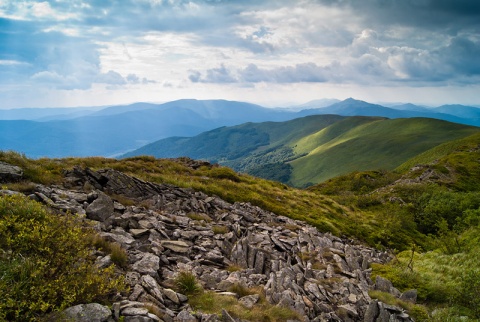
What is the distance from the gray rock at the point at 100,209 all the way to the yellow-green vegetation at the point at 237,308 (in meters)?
7.29

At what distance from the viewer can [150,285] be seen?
10367 millimetres

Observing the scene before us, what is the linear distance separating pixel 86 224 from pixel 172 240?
14.7ft

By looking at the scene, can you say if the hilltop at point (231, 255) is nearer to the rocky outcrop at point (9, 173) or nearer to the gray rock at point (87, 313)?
the rocky outcrop at point (9, 173)

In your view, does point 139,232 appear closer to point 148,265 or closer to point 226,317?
point 148,265

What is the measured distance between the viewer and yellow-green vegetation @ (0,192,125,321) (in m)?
7.04

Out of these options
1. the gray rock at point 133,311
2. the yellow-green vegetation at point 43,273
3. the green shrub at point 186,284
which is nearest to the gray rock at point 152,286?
the green shrub at point 186,284

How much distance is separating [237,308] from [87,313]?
4919 mm

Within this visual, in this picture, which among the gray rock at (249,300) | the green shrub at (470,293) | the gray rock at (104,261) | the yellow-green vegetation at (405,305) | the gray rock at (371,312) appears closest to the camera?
the gray rock at (104,261)

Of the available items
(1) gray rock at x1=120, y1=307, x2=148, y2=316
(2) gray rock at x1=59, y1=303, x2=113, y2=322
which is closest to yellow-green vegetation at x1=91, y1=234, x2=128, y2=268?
(1) gray rock at x1=120, y1=307, x2=148, y2=316

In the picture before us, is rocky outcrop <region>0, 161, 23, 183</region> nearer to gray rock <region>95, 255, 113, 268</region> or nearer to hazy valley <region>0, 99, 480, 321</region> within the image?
hazy valley <region>0, 99, 480, 321</region>

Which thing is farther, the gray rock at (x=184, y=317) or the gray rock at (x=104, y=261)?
the gray rock at (x=104, y=261)

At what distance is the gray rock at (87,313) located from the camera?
24.5ft

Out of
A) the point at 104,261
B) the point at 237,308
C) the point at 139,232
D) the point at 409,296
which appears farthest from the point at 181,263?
the point at 409,296

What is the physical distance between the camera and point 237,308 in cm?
1038
